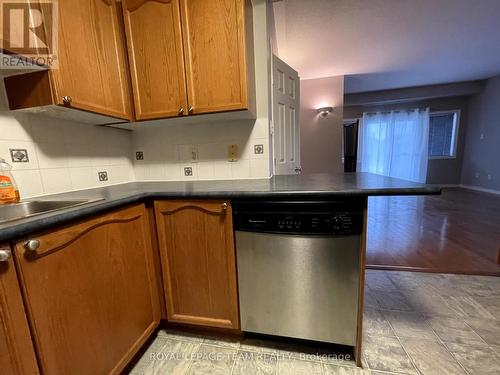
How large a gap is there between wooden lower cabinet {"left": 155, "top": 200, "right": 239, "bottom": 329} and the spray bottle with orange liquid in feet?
2.14

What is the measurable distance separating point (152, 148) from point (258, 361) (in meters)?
1.70

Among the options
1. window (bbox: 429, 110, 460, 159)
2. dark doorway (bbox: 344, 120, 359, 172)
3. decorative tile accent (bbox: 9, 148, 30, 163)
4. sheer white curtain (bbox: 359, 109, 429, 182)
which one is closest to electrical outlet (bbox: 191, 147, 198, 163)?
decorative tile accent (bbox: 9, 148, 30, 163)

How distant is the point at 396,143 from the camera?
19.6 ft

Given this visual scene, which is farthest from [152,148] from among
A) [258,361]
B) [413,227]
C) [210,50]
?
[413,227]

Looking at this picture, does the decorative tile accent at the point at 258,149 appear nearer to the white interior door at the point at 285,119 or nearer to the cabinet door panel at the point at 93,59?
the white interior door at the point at 285,119

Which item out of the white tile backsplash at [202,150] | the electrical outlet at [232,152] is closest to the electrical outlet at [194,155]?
the white tile backsplash at [202,150]

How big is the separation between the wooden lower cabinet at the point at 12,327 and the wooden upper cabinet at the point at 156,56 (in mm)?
1071

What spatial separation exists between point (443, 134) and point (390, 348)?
7.28m

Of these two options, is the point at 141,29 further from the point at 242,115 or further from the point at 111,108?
the point at 242,115

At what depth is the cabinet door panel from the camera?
105cm

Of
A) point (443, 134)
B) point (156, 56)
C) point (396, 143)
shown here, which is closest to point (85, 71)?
point (156, 56)

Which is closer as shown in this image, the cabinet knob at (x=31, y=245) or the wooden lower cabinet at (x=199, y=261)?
the cabinet knob at (x=31, y=245)

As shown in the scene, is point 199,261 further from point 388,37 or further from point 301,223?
point 388,37

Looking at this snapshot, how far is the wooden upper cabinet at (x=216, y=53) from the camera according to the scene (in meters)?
1.24
